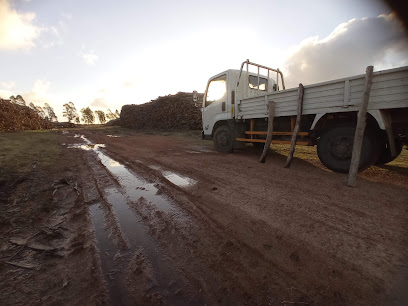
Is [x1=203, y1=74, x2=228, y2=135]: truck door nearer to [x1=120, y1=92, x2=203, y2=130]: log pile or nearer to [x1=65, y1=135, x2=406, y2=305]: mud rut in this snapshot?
[x1=65, y1=135, x2=406, y2=305]: mud rut

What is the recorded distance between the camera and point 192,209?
9.21 ft

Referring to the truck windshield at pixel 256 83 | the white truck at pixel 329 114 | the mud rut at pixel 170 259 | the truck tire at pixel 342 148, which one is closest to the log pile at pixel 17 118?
the white truck at pixel 329 114

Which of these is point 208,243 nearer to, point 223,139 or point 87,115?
point 223,139

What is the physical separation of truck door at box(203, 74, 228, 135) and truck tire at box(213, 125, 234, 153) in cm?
38

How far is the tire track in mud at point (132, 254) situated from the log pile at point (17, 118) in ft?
79.5

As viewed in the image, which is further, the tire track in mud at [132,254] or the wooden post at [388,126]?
the wooden post at [388,126]

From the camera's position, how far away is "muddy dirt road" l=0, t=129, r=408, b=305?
1.46 meters

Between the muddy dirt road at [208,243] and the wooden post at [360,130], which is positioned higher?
the wooden post at [360,130]

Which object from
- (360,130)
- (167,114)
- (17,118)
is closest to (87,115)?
(17,118)

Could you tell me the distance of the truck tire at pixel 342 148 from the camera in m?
3.97

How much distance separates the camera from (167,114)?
19.7 meters

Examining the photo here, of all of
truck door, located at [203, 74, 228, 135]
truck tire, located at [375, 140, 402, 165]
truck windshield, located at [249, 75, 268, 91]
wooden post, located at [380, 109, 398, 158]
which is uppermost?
truck windshield, located at [249, 75, 268, 91]

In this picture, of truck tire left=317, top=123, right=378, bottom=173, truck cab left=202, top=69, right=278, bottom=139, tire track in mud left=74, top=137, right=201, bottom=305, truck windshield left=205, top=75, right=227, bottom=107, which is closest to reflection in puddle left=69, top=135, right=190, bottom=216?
tire track in mud left=74, top=137, right=201, bottom=305

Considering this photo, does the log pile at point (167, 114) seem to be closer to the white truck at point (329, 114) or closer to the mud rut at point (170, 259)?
the white truck at point (329, 114)
